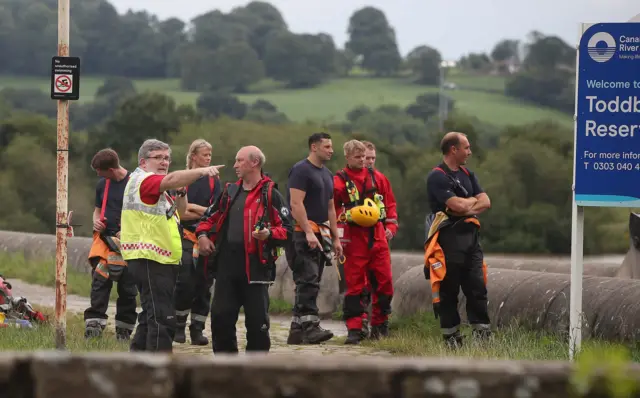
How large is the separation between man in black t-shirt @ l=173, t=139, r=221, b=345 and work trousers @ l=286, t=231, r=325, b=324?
2.73 feet

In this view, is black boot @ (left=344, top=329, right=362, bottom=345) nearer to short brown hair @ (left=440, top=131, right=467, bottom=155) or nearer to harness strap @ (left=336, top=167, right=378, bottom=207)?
harness strap @ (left=336, top=167, right=378, bottom=207)

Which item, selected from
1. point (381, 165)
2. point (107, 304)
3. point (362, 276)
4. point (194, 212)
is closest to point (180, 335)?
point (107, 304)

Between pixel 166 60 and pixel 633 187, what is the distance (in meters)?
146

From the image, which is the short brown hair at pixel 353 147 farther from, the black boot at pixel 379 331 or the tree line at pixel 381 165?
the tree line at pixel 381 165

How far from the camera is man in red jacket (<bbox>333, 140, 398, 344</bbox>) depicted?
12203 millimetres

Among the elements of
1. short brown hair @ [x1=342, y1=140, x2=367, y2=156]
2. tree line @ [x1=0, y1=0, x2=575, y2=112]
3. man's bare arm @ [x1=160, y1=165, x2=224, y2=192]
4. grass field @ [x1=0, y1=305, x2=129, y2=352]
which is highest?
tree line @ [x1=0, y1=0, x2=575, y2=112]

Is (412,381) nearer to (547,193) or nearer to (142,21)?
(547,193)

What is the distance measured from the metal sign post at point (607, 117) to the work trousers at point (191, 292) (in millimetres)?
3965

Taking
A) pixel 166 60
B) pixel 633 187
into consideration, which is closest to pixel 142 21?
pixel 166 60

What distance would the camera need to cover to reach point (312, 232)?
1173 cm

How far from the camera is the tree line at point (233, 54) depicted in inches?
5340

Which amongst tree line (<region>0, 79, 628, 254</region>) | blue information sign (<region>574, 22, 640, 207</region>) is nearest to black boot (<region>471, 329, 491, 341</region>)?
blue information sign (<region>574, 22, 640, 207</region>)

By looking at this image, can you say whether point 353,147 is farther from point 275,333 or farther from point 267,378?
point 267,378

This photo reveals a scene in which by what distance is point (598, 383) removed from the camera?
11.7 feet
